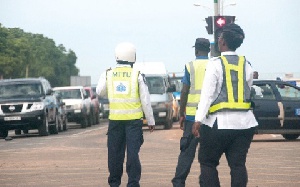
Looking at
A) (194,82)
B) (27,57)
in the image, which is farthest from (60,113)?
(27,57)

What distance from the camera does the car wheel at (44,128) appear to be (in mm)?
35513

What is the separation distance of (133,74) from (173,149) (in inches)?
451

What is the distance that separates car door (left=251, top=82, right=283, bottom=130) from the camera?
88.1 ft

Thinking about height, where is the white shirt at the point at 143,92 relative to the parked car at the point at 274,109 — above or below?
above

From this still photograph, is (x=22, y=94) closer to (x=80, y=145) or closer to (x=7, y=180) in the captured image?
(x=80, y=145)

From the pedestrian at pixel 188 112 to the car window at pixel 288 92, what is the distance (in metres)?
14.6

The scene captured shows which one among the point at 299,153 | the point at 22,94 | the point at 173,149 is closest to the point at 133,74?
the point at 299,153

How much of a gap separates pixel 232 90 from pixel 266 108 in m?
16.7

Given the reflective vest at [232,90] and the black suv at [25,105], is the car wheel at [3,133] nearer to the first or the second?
the black suv at [25,105]

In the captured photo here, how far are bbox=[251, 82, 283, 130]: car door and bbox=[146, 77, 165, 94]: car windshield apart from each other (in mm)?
13454

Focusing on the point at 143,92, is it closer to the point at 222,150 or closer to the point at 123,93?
the point at 123,93

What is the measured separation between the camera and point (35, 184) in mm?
15406

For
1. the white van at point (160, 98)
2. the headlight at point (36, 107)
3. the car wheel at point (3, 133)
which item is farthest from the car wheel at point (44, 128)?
the white van at point (160, 98)

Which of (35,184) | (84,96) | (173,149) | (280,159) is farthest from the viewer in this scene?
(84,96)
